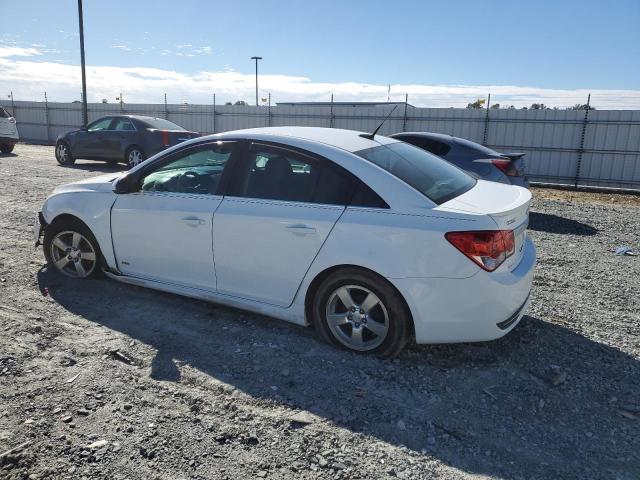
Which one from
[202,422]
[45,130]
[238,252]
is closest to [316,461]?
[202,422]

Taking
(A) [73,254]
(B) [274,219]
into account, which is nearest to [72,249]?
(A) [73,254]

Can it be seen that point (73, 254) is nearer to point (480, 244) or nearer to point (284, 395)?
point (284, 395)

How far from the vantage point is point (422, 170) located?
13.1ft

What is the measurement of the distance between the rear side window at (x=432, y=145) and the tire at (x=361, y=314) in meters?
5.60

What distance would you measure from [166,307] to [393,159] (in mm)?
2299

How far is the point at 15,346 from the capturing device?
12.1ft

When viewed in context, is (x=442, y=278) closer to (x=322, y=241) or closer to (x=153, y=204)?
(x=322, y=241)

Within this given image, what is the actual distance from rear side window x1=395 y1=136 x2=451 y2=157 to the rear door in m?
5.23

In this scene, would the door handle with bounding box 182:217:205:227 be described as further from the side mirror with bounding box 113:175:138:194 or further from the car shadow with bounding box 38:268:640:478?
the car shadow with bounding box 38:268:640:478

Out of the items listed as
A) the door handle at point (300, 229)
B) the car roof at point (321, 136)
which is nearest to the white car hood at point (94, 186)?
the car roof at point (321, 136)

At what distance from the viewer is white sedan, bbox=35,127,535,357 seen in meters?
3.40

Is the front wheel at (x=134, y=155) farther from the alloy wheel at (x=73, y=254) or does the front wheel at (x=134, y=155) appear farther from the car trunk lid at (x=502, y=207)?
the car trunk lid at (x=502, y=207)

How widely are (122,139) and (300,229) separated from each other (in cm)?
1247

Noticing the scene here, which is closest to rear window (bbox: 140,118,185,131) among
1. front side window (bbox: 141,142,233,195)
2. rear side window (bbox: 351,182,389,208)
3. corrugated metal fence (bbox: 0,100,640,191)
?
corrugated metal fence (bbox: 0,100,640,191)
